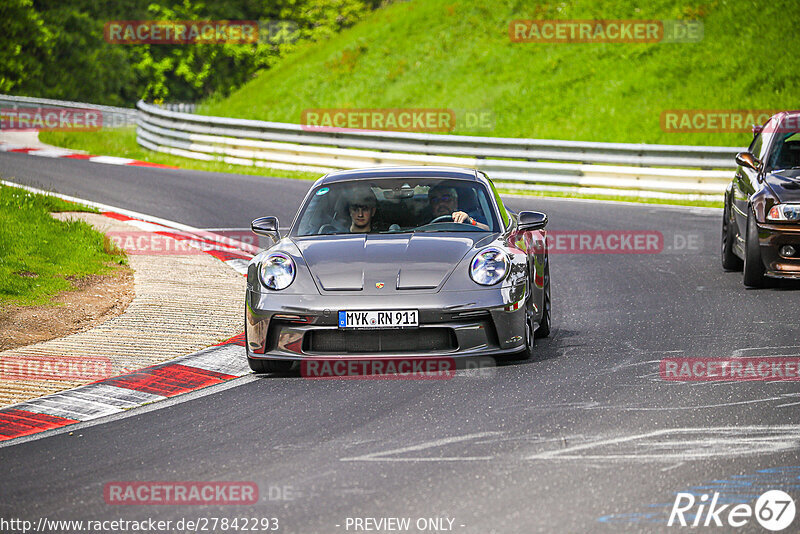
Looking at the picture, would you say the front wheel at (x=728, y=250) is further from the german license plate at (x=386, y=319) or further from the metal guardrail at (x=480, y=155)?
the metal guardrail at (x=480, y=155)

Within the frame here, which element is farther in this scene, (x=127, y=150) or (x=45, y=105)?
(x=45, y=105)

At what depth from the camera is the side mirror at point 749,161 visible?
38.5ft

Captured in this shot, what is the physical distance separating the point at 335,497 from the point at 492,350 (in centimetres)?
273

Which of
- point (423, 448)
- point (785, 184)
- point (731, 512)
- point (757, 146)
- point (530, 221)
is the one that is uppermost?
point (757, 146)

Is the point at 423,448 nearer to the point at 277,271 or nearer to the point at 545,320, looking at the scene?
the point at 277,271

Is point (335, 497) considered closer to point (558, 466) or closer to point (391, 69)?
point (558, 466)

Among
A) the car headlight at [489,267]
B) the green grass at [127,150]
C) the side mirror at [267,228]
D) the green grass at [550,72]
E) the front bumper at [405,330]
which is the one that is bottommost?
the green grass at [127,150]

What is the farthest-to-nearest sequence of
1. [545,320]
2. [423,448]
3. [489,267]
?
[545,320]
[489,267]
[423,448]

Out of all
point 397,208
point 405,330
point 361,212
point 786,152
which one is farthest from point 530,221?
point 786,152

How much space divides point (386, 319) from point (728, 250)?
6240mm

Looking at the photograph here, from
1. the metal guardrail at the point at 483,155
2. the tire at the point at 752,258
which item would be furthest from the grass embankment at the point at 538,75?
the tire at the point at 752,258

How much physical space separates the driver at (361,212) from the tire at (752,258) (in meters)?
4.25

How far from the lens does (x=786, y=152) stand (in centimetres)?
1195

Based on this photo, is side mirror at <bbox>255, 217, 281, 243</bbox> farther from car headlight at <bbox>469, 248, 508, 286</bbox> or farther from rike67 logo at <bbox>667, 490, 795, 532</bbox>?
rike67 logo at <bbox>667, 490, 795, 532</bbox>
